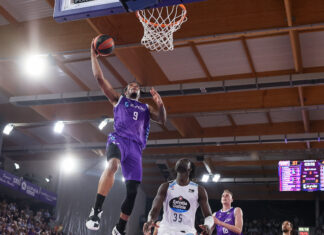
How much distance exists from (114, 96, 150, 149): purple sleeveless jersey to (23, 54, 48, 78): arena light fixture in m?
7.93

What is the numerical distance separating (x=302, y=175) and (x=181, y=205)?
45.9 ft

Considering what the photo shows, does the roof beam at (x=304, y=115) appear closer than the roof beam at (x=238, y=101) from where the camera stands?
Yes

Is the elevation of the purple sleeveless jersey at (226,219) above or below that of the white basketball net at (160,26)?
below

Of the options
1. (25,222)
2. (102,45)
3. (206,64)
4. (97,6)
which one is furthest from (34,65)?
(25,222)

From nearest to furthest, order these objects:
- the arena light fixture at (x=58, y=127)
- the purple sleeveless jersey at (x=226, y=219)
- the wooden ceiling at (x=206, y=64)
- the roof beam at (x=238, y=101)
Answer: the purple sleeveless jersey at (x=226, y=219) < the wooden ceiling at (x=206, y=64) < the roof beam at (x=238, y=101) < the arena light fixture at (x=58, y=127)

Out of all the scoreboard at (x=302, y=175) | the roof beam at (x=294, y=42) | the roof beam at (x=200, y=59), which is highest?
the roof beam at (x=200, y=59)

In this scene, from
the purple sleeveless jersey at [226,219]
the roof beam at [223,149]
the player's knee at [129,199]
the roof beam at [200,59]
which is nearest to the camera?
the player's knee at [129,199]

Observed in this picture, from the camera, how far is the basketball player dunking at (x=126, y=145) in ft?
19.4

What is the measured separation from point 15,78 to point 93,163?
8795 millimetres

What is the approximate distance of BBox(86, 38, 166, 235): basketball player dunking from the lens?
5.91 meters

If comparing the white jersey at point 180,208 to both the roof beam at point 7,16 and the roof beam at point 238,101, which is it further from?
the roof beam at point 238,101

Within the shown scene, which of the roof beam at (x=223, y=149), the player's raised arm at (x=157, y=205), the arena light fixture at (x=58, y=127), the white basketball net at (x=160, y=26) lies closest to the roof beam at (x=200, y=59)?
the white basketball net at (x=160, y=26)

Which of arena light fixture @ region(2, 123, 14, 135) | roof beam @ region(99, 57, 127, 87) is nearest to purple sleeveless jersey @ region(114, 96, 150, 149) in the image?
roof beam @ region(99, 57, 127, 87)

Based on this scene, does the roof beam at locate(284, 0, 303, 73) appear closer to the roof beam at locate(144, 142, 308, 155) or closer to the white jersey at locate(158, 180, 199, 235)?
the white jersey at locate(158, 180, 199, 235)
